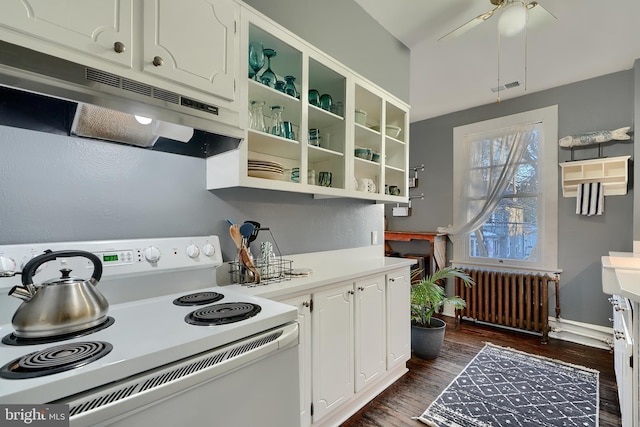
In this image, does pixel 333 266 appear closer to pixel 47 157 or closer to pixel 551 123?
pixel 47 157

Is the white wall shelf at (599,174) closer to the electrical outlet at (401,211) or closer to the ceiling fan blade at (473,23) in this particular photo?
the electrical outlet at (401,211)

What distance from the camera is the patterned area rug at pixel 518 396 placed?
6.19 ft

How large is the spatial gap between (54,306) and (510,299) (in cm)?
404

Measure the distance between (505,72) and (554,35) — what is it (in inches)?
24.2

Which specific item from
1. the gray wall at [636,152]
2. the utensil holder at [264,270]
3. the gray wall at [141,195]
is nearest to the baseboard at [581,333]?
the gray wall at [636,152]

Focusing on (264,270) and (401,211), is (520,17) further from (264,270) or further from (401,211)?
(401,211)

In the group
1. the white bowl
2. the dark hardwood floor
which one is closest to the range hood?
the white bowl

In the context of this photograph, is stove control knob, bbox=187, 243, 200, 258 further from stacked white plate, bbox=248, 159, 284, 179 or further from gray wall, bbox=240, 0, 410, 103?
gray wall, bbox=240, 0, 410, 103

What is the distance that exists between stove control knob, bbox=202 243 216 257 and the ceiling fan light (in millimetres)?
2213

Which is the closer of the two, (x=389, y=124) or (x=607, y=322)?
(x=389, y=124)

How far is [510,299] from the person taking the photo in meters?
3.47

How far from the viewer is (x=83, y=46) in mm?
956

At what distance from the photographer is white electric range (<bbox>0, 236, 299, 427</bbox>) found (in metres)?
0.66

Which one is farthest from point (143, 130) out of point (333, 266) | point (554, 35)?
point (554, 35)
